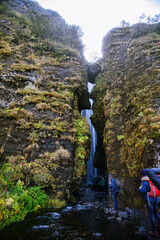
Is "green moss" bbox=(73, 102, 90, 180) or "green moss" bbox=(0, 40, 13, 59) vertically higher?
"green moss" bbox=(0, 40, 13, 59)

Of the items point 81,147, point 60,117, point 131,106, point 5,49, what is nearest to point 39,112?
point 60,117

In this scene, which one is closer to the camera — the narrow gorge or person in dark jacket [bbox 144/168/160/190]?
person in dark jacket [bbox 144/168/160/190]

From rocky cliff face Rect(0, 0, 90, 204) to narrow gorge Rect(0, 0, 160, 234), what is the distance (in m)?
0.05

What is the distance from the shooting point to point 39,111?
895cm

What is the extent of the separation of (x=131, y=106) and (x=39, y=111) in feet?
22.1

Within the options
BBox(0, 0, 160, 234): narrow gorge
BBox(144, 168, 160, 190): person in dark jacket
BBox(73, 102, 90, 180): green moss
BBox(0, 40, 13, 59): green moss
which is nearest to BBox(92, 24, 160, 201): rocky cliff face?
BBox(0, 0, 160, 234): narrow gorge

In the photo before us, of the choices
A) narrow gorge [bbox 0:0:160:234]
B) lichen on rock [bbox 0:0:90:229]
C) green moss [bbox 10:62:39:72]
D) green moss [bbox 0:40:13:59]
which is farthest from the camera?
green moss [bbox 0:40:13:59]

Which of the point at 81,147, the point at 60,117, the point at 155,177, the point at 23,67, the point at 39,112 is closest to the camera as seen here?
the point at 155,177

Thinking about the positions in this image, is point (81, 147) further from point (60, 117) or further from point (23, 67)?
point (23, 67)

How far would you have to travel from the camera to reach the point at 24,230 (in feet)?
11.2

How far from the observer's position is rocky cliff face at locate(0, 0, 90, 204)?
678 centimetres

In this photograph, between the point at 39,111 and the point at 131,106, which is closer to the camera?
the point at 39,111

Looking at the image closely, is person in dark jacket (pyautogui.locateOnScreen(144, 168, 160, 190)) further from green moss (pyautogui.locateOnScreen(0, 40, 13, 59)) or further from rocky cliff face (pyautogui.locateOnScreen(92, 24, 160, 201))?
green moss (pyautogui.locateOnScreen(0, 40, 13, 59))

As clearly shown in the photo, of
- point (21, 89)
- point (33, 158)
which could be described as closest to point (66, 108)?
point (21, 89)
